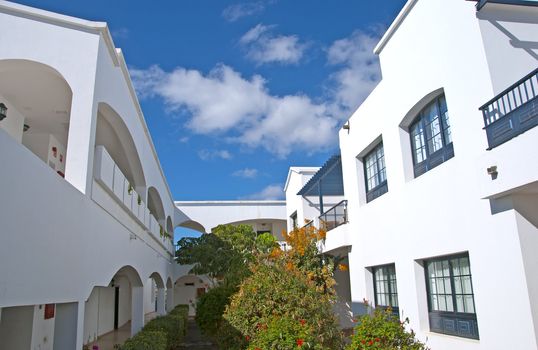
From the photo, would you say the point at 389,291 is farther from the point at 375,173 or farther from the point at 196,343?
the point at 196,343

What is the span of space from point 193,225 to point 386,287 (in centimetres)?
2450

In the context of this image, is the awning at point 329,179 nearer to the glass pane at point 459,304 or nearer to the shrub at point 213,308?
the shrub at point 213,308

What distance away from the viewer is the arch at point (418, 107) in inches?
364

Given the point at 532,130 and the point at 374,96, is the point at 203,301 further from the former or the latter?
the point at 532,130

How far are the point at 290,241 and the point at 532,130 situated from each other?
11552mm

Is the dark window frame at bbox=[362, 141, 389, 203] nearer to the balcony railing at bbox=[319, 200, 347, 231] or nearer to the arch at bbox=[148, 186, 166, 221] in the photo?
the balcony railing at bbox=[319, 200, 347, 231]

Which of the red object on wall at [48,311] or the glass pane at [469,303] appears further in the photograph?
the red object on wall at [48,311]

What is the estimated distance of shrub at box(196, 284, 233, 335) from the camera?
13461 mm

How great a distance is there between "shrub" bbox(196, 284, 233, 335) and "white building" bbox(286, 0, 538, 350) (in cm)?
416

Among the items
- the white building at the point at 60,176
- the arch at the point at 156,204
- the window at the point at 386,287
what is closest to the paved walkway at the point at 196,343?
the white building at the point at 60,176

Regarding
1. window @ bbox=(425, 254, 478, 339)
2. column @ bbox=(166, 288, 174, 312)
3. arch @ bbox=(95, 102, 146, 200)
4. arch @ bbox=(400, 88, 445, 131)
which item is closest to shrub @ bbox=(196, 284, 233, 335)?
arch @ bbox=(95, 102, 146, 200)

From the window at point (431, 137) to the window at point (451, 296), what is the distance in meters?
2.03

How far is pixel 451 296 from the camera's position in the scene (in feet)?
29.3

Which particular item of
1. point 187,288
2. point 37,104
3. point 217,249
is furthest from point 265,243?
point 37,104
